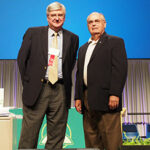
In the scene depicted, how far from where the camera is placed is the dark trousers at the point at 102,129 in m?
2.13

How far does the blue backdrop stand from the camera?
17.4ft

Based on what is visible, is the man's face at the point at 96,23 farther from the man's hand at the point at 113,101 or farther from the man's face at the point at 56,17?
the man's hand at the point at 113,101

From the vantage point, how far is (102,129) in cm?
216

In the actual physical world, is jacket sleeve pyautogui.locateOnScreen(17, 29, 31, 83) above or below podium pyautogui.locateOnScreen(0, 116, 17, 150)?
above

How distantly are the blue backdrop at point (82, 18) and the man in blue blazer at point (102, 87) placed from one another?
10.1 feet

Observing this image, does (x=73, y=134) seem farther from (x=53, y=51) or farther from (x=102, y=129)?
(x=53, y=51)

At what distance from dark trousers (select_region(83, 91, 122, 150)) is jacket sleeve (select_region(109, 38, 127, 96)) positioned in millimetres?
207

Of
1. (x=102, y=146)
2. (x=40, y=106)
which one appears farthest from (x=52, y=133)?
(x=102, y=146)

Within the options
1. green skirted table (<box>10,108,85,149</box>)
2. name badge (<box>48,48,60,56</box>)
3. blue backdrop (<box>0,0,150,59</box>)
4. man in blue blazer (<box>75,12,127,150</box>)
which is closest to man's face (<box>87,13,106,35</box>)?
man in blue blazer (<box>75,12,127,150</box>)

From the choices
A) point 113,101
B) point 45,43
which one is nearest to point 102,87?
point 113,101

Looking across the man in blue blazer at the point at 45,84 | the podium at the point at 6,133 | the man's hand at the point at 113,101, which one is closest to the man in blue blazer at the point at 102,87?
the man's hand at the point at 113,101

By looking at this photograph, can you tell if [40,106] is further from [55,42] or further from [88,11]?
[88,11]

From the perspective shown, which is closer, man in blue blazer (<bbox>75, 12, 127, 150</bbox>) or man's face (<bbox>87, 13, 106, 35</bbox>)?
man in blue blazer (<bbox>75, 12, 127, 150</bbox>)

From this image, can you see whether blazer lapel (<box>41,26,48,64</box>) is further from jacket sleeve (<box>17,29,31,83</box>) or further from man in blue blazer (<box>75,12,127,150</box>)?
man in blue blazer (<box>75,12,127,150</box>)
